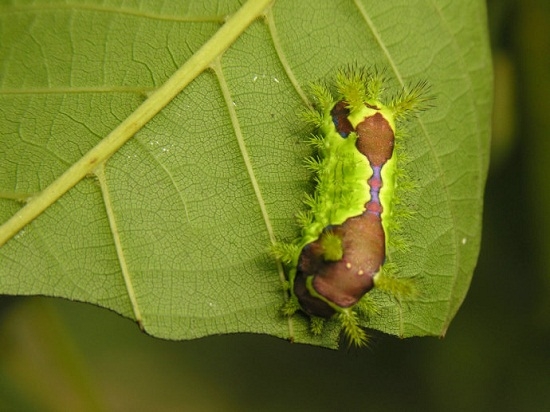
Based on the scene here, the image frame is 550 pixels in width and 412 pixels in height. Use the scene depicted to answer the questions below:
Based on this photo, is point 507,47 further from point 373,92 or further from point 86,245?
point 86,245

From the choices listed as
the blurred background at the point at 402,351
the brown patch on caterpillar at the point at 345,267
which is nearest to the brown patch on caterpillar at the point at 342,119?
the brown patch on caterpillar at the point at 345,267

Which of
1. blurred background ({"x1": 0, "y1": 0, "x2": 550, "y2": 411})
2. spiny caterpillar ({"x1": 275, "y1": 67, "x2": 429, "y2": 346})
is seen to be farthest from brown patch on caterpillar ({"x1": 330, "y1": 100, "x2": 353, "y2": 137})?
blurred background ({"x1": 0, "y1": 0, "x2": 550, "y2": 411})

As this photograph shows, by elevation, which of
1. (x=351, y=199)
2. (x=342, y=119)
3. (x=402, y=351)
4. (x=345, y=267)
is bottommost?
(x=402, y=351)

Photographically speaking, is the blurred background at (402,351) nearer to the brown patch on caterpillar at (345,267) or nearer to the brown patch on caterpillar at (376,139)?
the brown patch on caterpillar at (376,139)

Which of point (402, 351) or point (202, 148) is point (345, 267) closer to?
point (202, 148)

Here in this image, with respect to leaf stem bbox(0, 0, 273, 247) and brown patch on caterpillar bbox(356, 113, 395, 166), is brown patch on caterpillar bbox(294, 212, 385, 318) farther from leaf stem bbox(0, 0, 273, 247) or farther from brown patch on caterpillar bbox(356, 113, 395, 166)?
leaf stem bbox(0, 0, 273, 247)

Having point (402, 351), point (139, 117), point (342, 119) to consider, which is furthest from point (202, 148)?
point (402, 351)
